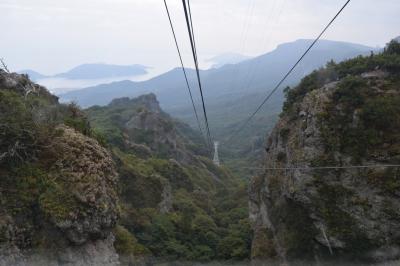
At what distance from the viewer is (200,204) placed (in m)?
48.3

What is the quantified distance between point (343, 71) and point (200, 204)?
A: 29.9 m

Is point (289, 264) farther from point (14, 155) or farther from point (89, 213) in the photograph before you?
point (14, 155)

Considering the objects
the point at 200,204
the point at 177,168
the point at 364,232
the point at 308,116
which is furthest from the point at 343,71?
the point at 177,168

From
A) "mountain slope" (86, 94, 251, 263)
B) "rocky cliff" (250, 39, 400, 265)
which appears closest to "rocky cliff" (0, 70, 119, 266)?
"mountain slope" (86, 94, 251, 263)

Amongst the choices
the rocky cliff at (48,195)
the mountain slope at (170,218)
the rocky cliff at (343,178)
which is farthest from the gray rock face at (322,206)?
the rocky cliff at (48,195)

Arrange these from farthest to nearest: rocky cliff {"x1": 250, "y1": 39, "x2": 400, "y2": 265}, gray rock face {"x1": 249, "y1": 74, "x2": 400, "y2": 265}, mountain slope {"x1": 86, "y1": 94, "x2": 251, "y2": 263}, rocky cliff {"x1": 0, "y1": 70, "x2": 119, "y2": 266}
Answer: mountain slope {"x1": 86, "y1": 94, "x2": 251, "y2": 263}, rocky cliff {"x1": 250, "y1": 39, "x2": 400, "y2": 265}, gray rock face {"x1": 249, "y1": 74, "x2": 400, "y2": 265}, rocky cliff {"x1": 0, "y1": 70, "x2": 119, "y2": 266}

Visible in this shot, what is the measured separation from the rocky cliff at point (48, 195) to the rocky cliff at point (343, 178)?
6.74 m

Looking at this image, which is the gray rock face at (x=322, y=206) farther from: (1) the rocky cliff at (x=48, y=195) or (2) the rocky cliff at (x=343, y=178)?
(1) the rocky cliff at (x=48, y=195)

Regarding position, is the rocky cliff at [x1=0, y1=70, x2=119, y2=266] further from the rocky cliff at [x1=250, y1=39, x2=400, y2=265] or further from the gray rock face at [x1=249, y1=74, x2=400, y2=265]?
the gray rock face at [x1=249, y1=74, x2=400, y2=265]

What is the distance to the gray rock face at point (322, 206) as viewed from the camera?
14.1m

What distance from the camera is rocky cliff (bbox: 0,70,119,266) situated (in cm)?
941

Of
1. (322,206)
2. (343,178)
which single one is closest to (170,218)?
(322,206)

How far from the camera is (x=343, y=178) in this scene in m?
15.4

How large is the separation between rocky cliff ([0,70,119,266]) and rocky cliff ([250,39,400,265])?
6.74 m
